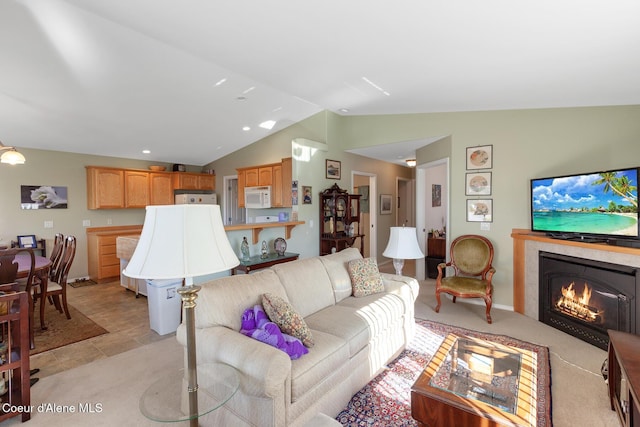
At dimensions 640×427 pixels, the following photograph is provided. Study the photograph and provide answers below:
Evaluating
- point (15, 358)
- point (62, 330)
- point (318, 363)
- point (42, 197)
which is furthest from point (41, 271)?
point (318, 363)

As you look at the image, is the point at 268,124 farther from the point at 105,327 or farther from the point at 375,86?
the point at 105,327

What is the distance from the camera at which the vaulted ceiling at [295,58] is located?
209 centimetres

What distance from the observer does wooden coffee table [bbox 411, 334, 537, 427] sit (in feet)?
5.13

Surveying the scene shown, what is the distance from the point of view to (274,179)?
5.70m

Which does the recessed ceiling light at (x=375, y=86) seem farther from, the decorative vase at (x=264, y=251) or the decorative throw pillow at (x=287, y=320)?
the decorative throw pillow at (x=287, y=320)

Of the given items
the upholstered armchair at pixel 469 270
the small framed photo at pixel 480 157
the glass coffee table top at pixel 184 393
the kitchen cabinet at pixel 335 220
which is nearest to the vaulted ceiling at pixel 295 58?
the small framed photo at pixel 480 157

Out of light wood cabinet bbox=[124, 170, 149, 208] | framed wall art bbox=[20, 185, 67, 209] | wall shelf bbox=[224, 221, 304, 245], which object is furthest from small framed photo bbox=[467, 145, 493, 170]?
framed wall art bbox=[20, 185, 67, 209]

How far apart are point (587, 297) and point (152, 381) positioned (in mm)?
4017

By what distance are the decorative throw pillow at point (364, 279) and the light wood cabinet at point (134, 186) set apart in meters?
4.85

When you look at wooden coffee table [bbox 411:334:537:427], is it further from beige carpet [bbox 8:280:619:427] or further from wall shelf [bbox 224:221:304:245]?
wall shelf [bbox 224:221:304:245]

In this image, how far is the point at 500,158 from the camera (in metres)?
3.98

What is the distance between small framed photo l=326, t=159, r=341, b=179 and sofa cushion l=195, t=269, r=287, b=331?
3110 mm

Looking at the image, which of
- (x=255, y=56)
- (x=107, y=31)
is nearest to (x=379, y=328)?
(x=255, y=56)

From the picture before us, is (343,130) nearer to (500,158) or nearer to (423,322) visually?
(500,158)
